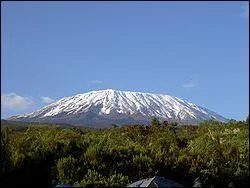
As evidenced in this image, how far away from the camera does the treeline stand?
18859 mm

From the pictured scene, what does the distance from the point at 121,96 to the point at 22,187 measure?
176 m

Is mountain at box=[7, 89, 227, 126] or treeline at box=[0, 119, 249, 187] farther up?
mountain at box=[7, 89, 227, 126]

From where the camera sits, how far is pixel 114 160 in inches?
815

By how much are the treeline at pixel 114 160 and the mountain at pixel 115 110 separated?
111593mm

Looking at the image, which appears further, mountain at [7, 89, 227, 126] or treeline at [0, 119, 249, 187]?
mountain at [7, 89, 227, 126]

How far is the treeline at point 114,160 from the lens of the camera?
18.9m

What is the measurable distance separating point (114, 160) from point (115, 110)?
15109 cm

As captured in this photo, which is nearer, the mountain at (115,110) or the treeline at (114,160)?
the treeline at (114,160)

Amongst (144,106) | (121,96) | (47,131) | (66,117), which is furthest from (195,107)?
(47,131)

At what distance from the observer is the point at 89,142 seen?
74.6 ft

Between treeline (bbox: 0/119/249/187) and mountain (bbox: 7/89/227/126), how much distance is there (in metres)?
112

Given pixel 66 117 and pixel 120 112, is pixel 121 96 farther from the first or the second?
pixel 66 117

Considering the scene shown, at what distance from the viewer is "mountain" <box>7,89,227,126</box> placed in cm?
14425

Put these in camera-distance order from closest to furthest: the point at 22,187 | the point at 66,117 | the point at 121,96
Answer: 1. the point at 22,187
2. the point at 66,117
3. the point at 121,96
